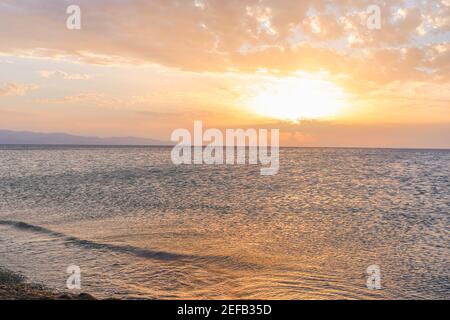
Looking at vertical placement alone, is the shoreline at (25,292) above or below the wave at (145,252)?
above

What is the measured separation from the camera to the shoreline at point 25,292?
514 inches

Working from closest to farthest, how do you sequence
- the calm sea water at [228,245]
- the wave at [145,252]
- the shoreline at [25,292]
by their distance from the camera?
1. the shoreline at [25,292]
2. the calm sea water at [228,245]
3. the wave at [145,252]

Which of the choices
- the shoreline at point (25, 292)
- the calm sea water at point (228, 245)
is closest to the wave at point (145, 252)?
the calm sea water at point (228, 245)

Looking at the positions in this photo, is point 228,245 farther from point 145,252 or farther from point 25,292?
point 25,292

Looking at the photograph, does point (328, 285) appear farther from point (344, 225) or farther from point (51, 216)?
point (51, 216)

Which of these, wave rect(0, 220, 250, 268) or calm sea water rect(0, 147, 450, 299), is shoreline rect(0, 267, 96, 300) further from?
wave rect(0, 220, 250, 268)

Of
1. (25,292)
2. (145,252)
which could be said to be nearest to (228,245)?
(145,252)

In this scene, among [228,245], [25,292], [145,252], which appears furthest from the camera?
[228,245]

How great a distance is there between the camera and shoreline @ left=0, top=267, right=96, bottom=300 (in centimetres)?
1304

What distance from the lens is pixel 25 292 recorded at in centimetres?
1370

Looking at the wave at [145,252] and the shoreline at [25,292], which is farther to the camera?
the wave at [145,252]

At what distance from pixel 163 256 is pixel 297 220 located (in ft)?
44.9

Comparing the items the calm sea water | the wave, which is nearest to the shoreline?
the calm sea water

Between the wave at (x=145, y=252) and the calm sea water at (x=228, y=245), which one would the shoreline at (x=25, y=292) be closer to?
the calm sea water at (x=228, y=245)
